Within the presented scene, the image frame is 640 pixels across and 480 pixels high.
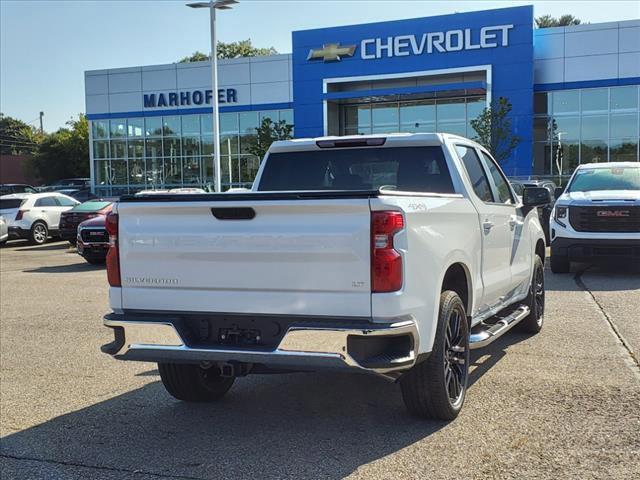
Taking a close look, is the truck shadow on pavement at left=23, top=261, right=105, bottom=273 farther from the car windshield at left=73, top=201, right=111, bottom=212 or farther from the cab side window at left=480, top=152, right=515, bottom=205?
the cab side window at left=480, top=152, right=515, bottom=205

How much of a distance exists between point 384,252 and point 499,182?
308cm

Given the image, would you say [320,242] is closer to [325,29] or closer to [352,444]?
[352,444]

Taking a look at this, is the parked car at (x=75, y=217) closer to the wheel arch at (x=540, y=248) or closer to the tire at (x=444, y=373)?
the wheel arch at (x=540, y=248)

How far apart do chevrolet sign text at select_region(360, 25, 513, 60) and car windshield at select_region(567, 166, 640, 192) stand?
58.1 feet

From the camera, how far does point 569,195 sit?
41.6 ft

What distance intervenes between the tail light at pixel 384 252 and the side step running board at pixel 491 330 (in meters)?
1.46

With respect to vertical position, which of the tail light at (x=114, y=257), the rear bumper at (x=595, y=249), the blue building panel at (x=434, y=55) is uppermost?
the blue building panel at (x=434, y=55)

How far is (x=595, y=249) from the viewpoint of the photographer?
11.9 metres

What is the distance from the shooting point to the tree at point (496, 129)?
2741cm

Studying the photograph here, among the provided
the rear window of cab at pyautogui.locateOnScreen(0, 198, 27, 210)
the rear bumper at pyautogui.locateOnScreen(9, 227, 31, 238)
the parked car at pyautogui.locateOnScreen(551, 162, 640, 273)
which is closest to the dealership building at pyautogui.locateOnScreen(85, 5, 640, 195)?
the rear window of cab at pyautogui.locateOnScreen(0, 198, 27, 210)

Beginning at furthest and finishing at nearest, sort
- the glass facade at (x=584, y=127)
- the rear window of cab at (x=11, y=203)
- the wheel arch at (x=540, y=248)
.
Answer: the glass facade at (x=584, y=127), the rear window of cab at (x=11, y=203), the wheel arch at (x=540, y=248)

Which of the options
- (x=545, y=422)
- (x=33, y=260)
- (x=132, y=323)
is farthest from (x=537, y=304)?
(x=33, y=260)

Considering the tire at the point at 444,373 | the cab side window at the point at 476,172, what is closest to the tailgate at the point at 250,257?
the tire at the point at 444,373

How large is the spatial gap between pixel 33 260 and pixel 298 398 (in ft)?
48.4
